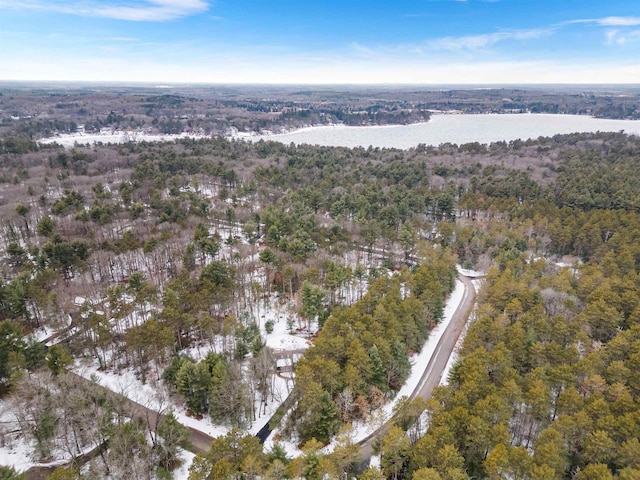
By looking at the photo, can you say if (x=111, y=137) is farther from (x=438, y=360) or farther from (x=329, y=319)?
(x=438, y=360)

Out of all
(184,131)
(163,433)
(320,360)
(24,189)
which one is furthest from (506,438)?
(184,131)

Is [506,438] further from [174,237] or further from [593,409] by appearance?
[174,237]

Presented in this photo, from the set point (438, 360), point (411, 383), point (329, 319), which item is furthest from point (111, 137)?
point (411, 383)

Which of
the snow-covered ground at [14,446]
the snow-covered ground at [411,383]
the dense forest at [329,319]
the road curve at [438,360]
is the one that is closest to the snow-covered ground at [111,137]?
the dense forest at [329,319]

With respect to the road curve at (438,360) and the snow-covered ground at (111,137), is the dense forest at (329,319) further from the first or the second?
the snow-covered ground at (111,137)

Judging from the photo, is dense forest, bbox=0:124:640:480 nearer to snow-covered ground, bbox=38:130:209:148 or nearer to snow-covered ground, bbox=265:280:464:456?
snow-covered ground, bbox=265:280:464:456
